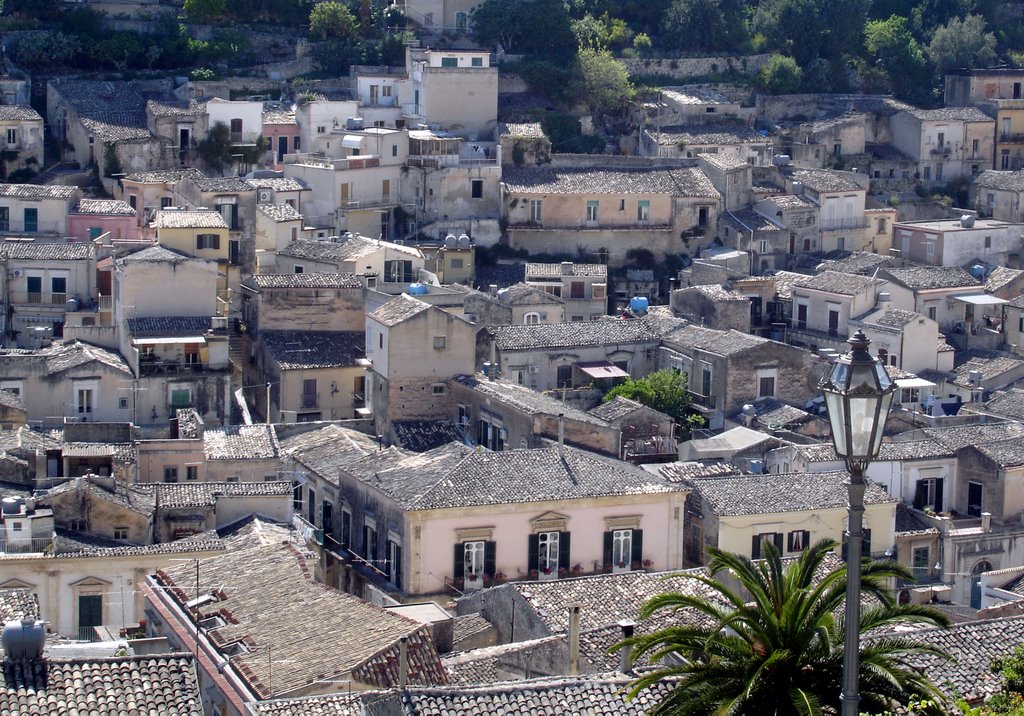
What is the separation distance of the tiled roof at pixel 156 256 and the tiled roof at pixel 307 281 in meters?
1.99

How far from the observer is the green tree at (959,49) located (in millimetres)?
72688

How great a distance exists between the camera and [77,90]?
2386 inches

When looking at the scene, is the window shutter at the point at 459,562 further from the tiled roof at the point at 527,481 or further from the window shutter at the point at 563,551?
the window shutter at the point at 563,551

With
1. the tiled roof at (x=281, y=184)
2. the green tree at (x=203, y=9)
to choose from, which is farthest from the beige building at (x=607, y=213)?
the green tree at (x=203, y=9)

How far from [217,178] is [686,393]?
1571cm

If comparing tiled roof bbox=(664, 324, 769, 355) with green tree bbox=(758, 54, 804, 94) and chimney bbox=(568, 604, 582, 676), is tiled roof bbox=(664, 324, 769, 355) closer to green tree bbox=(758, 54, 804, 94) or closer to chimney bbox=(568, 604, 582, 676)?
green tree bbox=(758, 54, 804, 94)

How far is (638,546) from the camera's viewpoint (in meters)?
37.0

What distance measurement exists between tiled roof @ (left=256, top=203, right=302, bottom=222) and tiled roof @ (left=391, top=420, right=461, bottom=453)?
11.5 meters

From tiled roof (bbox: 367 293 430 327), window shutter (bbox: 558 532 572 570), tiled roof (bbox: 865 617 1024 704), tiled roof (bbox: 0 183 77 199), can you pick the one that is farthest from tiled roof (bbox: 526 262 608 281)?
tiled roof (bbox: 865 617 1024 704)

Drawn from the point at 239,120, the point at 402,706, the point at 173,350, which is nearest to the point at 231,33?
the point at 239,120

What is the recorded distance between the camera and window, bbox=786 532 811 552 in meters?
37.7

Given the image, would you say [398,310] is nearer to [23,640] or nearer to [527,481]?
[527,481]

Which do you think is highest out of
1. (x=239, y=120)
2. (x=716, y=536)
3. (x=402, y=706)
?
(x=239, y=120)

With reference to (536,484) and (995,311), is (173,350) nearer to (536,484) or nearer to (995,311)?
(536,484)
